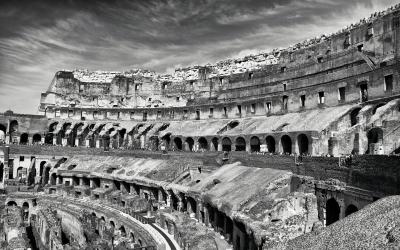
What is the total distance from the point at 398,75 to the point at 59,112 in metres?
52.8

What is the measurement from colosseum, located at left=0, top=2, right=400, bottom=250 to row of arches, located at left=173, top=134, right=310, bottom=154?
0.18 metres

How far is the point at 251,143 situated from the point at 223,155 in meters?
3.96

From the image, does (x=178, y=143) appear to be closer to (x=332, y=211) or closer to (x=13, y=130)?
(x=13, y=130)

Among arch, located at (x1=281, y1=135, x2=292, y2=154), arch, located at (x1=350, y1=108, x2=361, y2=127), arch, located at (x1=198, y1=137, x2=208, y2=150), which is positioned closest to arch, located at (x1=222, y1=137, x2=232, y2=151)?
arch, located at (x1=198, y1=137, x2=208, y2=150)

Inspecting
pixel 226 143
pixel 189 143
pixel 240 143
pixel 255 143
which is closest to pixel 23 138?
pixel 189 143

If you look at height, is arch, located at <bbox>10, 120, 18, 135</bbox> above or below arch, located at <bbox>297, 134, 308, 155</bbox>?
above

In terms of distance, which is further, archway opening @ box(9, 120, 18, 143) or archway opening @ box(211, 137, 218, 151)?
archway opening @ box(9, 120, 18, 143)

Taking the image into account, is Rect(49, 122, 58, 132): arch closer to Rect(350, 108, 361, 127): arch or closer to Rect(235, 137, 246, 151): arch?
Rect(235, 137, 246, 151): arch

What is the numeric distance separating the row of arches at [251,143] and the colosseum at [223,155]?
0.18m

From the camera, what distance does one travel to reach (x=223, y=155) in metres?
37.2

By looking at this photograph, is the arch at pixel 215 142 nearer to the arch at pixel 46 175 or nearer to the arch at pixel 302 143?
the arch at pixel 302 143

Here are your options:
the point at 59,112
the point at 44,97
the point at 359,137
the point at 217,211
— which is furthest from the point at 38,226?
the point at 44,97

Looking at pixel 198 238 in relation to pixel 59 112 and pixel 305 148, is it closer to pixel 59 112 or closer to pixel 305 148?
pixel 305 148

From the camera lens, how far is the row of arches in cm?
3541
